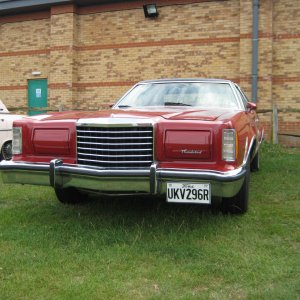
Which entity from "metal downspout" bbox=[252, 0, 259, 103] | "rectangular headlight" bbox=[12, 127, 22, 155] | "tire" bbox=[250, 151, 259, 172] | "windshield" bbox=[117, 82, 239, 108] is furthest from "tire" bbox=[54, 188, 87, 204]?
"metal downspout" bbox=[252, 0, 259, 103]

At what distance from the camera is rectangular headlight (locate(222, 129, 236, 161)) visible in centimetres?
386

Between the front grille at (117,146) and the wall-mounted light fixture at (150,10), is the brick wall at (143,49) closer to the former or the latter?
the wall-mounted light fixture at (150,10)

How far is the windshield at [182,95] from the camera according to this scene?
17.8 ft

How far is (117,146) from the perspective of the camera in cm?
400

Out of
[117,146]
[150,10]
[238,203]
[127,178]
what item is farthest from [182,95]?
[150,10]

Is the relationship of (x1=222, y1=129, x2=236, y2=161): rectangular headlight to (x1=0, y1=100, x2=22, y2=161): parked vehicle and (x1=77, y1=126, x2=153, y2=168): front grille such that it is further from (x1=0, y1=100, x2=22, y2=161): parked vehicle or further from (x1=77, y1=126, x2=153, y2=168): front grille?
(x1=0, y1=100, x2=22, y2=161): parked vehicle

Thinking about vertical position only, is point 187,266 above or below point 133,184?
below

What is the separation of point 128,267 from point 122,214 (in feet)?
4.84

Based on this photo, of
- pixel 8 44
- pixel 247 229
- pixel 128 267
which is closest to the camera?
pixel 128 267

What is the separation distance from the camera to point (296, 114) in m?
12.2

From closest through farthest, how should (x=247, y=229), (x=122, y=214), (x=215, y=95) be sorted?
(x=247, y=229) < (x=122, y=214) < (x=215, y=95)

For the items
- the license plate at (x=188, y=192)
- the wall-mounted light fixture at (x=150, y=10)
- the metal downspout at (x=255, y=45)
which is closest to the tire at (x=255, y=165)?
the license plate at (x=188, y=192)

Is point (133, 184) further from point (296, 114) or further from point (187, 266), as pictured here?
point (296, 114)

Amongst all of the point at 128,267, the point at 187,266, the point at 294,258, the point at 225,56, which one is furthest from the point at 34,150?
the point at 225,56
